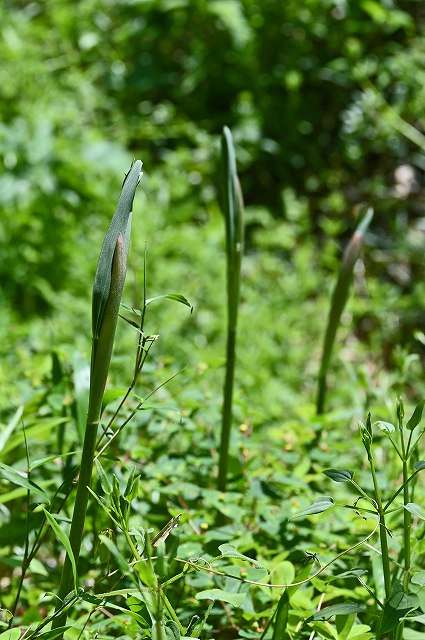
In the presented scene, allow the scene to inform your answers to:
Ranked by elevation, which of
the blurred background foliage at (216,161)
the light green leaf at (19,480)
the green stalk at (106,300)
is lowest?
the blurred background foliage at (216,161)

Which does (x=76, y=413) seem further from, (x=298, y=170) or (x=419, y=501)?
(x=298, y=170)

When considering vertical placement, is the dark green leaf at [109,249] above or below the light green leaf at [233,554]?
above

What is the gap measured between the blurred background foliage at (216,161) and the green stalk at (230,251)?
1015mm

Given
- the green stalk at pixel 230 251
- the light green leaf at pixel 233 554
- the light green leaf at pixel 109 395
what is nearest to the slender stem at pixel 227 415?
the green stalk at pixel 230 251

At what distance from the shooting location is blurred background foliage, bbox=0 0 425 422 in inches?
112

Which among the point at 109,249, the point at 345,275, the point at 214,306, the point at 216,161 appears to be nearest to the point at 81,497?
the point at 109,249

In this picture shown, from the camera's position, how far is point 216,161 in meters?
3.72

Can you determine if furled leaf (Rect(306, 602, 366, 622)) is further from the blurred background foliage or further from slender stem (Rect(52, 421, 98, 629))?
the blurred background foliage

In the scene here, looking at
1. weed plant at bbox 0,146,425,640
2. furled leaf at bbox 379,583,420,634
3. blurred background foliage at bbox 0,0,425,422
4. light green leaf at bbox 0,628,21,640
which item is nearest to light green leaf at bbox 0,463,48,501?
weed plant at bbox 0,146,425,640

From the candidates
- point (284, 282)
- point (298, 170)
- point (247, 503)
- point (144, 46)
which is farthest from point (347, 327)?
point (144, 46)

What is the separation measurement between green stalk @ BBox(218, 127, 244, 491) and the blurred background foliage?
101cm

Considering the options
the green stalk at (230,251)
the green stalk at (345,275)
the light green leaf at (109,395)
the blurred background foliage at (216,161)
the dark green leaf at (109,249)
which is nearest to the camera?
the dark green leaf at (109,249)

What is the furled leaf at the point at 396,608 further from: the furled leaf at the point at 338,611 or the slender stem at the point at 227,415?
the slender stem at the point at 227,415

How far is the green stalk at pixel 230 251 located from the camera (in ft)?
4.27
